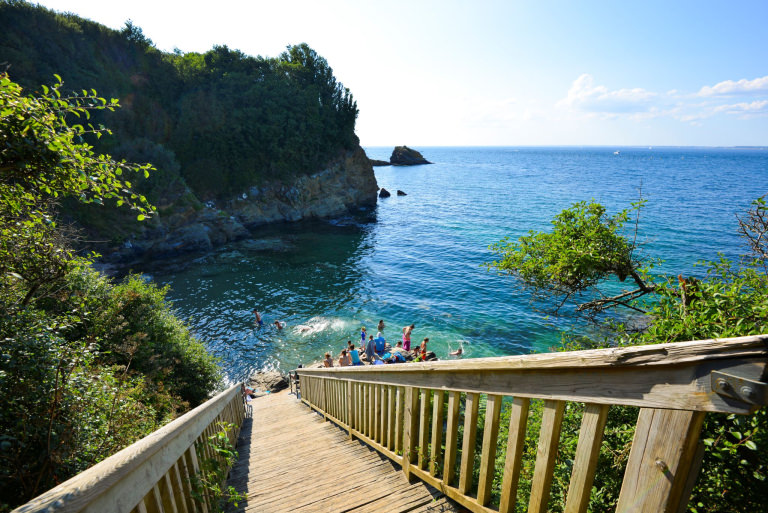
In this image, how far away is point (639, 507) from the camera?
53.1 inches

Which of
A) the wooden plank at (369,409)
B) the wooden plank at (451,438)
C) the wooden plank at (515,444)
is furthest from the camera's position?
the wooden plank at (369,409)

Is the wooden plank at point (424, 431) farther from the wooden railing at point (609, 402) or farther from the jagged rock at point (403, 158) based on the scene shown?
the jagged rock at point (403, 158)

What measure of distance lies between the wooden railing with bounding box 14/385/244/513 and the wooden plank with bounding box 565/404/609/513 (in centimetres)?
195

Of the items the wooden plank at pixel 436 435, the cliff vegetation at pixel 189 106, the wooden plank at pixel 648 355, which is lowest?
the wooden plank at pixel 436 435

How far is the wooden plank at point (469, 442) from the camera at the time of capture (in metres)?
2.46

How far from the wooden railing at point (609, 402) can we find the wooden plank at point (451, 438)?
0.01 m

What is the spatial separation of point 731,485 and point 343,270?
28.4 meters

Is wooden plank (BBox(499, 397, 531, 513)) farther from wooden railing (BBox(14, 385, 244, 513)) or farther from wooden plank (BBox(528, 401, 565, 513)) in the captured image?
wooden railing (BBox(14, 385, 244, 513))

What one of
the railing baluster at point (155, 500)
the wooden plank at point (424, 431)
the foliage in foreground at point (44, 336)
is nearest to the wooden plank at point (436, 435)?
the wooden plank at point (424, 431)

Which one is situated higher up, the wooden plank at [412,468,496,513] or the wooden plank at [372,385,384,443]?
the wooden plank at [412,468,496,513]

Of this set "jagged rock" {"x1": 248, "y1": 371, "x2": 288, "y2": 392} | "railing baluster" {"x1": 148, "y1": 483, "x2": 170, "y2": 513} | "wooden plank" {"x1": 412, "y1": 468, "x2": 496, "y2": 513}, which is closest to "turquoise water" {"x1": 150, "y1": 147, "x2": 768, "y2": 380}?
"jagged rock" {"x1": 248, "y1": 371, "x2": 288, "y2": 392}

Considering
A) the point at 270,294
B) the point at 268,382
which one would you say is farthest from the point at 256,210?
the point at 268,382

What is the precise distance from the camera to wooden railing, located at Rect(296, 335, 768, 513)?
3.51 feet

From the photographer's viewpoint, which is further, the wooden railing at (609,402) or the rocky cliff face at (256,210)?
the rocky cliff face at (256,210)
